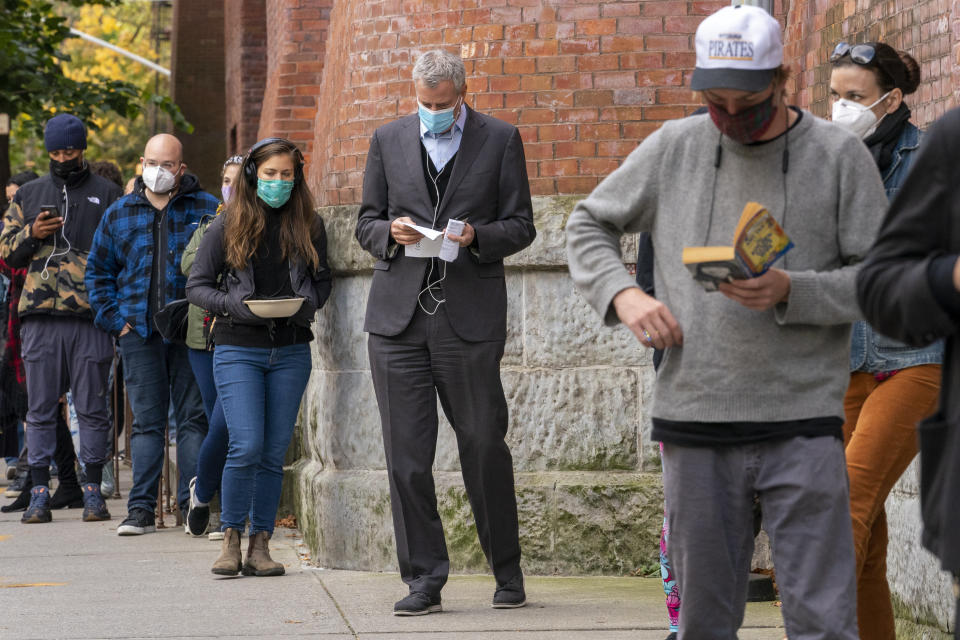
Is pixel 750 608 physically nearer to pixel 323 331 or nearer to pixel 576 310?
pixel 576 310

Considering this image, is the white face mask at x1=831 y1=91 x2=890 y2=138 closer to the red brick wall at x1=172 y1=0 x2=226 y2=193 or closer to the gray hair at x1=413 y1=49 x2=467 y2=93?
the gray hair at x1=413 y1=49 x2=467 y2=93

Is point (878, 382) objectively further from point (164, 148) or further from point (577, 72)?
point (164, 148)

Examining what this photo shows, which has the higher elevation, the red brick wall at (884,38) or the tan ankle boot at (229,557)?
the red brick wall at (884,38)

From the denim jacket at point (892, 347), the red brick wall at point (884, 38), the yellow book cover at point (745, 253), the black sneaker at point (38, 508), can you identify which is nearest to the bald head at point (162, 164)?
the black sneaker at point (38, 508)

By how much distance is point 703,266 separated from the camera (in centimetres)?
332

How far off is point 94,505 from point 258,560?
2.64 meters

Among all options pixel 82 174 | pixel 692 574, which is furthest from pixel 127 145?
pixel 692 574

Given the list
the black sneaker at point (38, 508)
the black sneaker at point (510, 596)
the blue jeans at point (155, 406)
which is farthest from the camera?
the black sneaker at point (38, 508)

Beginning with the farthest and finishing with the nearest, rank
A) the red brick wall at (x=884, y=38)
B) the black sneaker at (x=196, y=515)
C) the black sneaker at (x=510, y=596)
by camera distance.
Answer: the black sneaker at (x=196, y=515)
the black sneaker at (x=510, y=596)
the red brick wall at (x=884, y=38)

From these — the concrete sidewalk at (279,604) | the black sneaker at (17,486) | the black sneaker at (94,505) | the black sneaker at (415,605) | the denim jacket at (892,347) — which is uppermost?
the denim jacket at (892,347)

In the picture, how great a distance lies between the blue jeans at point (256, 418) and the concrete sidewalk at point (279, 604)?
1.15 feet

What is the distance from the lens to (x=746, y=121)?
11.5 ft

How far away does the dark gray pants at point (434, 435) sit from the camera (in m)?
6.19

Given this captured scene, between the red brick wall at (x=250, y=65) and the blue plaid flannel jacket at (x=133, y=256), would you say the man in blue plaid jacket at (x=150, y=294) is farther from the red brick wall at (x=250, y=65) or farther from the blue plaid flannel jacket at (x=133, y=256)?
the red brick wall at (x=250, y=65)
